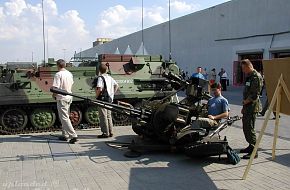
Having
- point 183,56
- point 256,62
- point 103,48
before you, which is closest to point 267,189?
point 256,62

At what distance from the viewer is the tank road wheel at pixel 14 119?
10711 mm

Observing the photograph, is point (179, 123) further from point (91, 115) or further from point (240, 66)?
point (240, 66)

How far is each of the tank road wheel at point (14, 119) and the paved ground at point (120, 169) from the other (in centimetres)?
146

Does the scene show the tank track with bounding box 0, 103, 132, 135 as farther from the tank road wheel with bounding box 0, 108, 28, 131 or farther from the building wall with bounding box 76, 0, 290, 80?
the building wall with bounding box 76, 0, 290, 80

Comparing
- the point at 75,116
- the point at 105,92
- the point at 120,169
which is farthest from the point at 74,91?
the point at 120,169

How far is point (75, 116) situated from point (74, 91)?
26.8 inches

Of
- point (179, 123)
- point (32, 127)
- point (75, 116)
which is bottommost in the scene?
point (32, 127)

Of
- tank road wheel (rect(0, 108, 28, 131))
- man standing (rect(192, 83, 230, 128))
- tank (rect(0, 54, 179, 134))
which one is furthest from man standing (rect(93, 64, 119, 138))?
man standing (rect(192, 83, 230, 128))

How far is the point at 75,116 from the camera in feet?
37.7

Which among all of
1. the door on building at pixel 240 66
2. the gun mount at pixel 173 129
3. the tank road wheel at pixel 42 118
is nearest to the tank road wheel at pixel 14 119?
the tank road wheel at pixel 42 118

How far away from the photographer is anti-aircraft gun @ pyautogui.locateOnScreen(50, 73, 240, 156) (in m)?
7.34

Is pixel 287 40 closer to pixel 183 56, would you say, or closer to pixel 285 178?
pixel 183 56

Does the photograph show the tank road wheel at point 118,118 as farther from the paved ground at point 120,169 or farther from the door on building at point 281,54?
the door on building at point 281,54

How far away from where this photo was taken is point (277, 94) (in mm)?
6809
